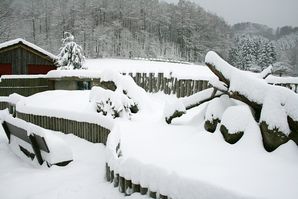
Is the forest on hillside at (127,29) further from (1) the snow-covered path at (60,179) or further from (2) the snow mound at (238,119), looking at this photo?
(2) the snow mound at (238,119)

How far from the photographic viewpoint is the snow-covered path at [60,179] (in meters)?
5.84

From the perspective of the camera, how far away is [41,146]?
759 centimetres

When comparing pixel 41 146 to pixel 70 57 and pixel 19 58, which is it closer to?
pixel 19 58

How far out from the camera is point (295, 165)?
464cm

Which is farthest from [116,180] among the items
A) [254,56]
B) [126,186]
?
[254,56]

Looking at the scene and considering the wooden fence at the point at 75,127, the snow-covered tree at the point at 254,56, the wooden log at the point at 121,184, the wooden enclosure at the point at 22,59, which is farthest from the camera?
the snow-covered tree at the point at 254,56

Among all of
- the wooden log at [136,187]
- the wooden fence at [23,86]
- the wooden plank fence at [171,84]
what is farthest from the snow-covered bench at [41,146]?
the wooden fence at [23,86]

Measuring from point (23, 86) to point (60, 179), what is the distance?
12965mm

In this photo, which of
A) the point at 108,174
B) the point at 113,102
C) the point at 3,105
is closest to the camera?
the point at 108,174

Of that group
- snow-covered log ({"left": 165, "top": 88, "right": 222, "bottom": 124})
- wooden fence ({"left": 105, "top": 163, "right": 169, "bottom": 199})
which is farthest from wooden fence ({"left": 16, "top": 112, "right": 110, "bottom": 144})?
wooden fence ({"left": 105, "top": 163, "right": 169, "bottom": 199})

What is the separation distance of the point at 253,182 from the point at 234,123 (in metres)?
1.83

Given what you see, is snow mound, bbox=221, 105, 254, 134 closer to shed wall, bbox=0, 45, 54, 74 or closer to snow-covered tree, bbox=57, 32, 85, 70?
snow-covered tree, bbox=57, 32, 85, 70

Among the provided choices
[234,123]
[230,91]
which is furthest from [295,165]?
[230,91]

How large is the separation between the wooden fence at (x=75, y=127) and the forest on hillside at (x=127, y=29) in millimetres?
53896
